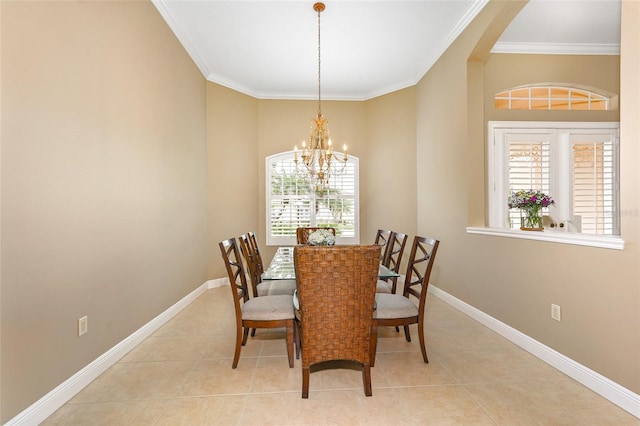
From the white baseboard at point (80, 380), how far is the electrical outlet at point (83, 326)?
9.9 inches

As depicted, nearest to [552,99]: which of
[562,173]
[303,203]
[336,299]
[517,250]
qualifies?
[562,173]

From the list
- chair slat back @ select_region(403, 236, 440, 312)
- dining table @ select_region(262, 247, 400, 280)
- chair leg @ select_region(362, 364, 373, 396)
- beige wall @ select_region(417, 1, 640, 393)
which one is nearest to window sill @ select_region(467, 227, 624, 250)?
beige wall @ select_region(417, 1, 640, 393)

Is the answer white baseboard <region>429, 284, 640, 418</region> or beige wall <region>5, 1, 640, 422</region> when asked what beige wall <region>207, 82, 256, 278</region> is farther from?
white baseboard <region>429, 284, 640, 418</region>

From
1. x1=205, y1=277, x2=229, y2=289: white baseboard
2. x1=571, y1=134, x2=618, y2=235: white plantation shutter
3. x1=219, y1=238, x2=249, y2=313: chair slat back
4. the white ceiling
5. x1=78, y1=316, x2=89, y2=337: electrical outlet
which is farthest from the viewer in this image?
x1=205, y1=277, x2=229, y2=289: white baseboard

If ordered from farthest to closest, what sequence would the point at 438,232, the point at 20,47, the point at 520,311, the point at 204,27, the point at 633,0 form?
the point at 438,232 < the point at 204,27 < the point at 520,311 < the point at 633,0 < the point at 20,47

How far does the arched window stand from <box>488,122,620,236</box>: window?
13.0 inches

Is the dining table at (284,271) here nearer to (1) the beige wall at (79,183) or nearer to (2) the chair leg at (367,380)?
(2) the chair leg at (367,380)

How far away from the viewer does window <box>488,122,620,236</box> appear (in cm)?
355

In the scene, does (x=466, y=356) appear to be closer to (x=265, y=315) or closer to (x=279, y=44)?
→ (x=265, y=315)

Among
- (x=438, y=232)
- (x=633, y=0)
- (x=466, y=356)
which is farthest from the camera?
(x=438, y=232)

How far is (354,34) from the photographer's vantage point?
11.8 feet

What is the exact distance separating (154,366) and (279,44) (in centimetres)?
373

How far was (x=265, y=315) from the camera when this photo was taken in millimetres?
2207

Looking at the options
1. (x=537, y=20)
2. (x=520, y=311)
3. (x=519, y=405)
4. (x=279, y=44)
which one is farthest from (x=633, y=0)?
(x=279, y=44)
